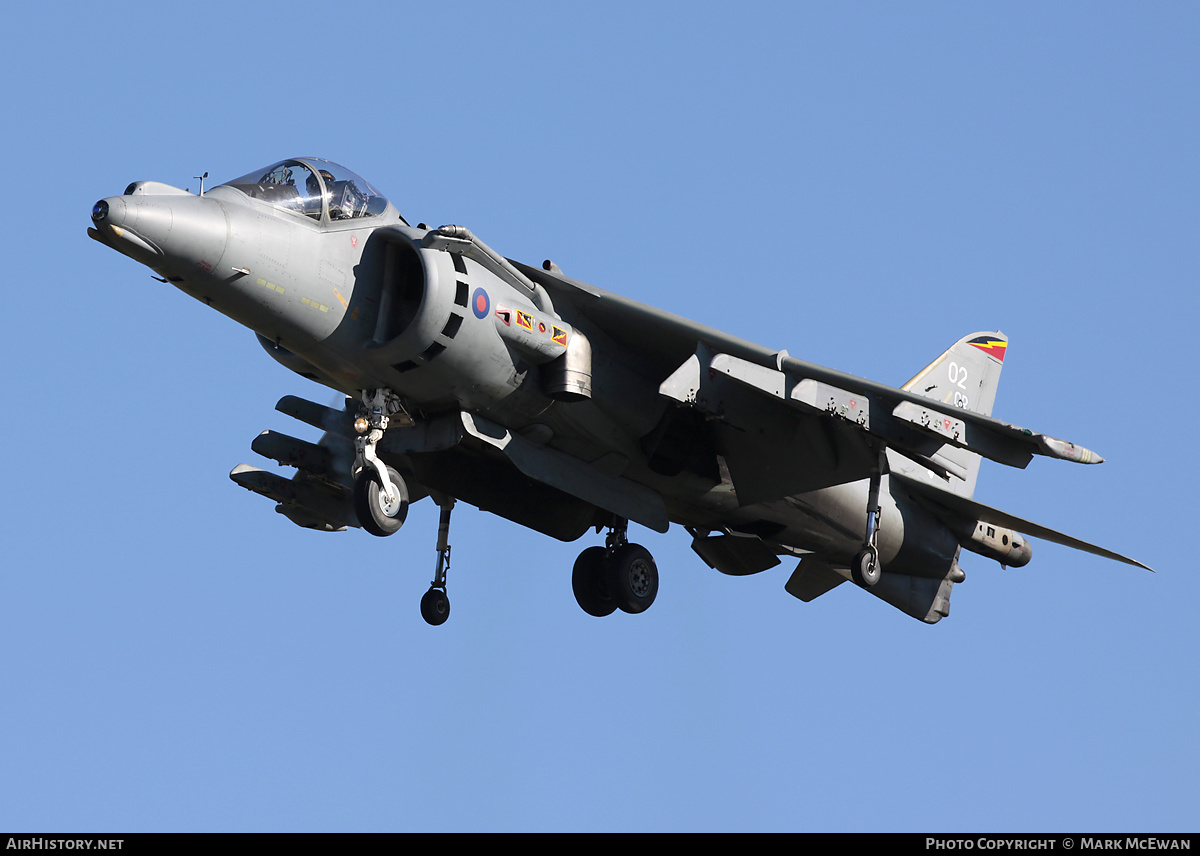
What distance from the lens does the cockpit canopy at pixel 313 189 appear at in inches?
591

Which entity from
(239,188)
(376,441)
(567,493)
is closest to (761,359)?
(567,493)

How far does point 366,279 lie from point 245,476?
3.98 m

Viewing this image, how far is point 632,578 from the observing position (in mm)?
18094

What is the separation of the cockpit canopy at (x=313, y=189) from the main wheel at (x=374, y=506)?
2502mm

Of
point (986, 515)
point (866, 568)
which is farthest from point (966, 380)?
point (866, 568)

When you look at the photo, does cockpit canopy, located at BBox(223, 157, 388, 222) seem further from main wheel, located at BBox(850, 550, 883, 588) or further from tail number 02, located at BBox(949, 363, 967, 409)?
tail number 02, located at BBox(949, 363, 967, 409)

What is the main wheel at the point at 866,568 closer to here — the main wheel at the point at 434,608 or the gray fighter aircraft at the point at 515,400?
the gray fighter aircraft at the point at 515,400

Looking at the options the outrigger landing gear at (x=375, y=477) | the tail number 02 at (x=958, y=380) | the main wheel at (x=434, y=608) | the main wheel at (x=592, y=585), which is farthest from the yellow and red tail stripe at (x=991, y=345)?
the outrigger landing gear at (x=375, y=477)

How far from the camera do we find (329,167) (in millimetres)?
15469

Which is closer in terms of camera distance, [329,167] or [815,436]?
[329,167]

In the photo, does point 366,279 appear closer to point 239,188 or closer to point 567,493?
point 239,188
